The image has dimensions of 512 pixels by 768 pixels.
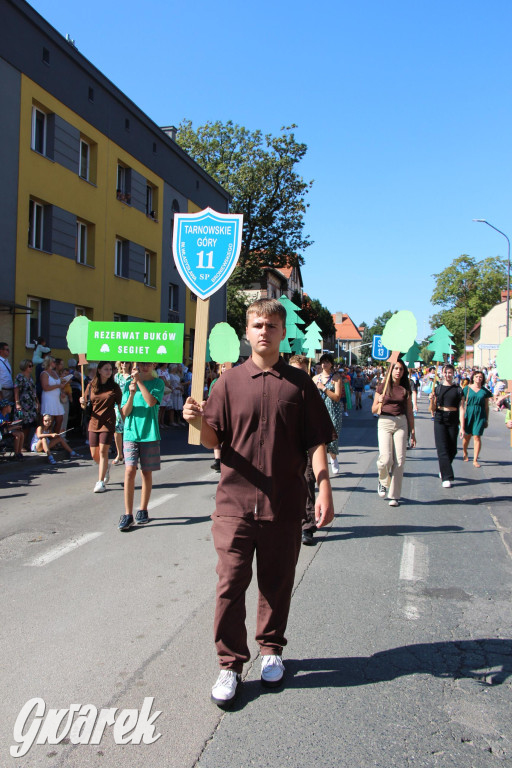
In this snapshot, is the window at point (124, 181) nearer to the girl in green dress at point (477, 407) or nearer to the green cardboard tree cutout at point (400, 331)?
the girl in green dress at point (477, 407)

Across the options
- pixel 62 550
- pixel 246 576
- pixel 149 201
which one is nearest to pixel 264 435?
pixel 246 576

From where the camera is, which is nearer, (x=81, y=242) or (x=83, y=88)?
(x=83, y=88)

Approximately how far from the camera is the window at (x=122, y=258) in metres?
22.8

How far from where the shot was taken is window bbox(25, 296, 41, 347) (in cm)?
1708

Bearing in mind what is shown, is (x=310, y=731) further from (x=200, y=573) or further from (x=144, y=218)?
(x=144, y=218)

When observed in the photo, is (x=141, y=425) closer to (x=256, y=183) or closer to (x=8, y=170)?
(x=8, y=170)

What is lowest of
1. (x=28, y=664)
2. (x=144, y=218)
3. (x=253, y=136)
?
(x=28, y=664)

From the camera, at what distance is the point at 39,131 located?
17734 mm

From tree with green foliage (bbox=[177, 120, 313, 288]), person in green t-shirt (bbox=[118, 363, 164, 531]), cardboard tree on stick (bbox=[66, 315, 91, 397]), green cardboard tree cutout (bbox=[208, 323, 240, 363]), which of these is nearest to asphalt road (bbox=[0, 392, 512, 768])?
person in green t-shirt (bbox=[118, 363, 164, 531])

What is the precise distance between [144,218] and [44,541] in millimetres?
19445

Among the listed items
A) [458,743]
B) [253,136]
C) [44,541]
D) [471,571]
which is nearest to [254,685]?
[458,743]

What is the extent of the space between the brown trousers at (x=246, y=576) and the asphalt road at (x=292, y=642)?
244mm

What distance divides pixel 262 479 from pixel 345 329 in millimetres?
142902

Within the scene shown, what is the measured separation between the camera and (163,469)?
11.4 metres
